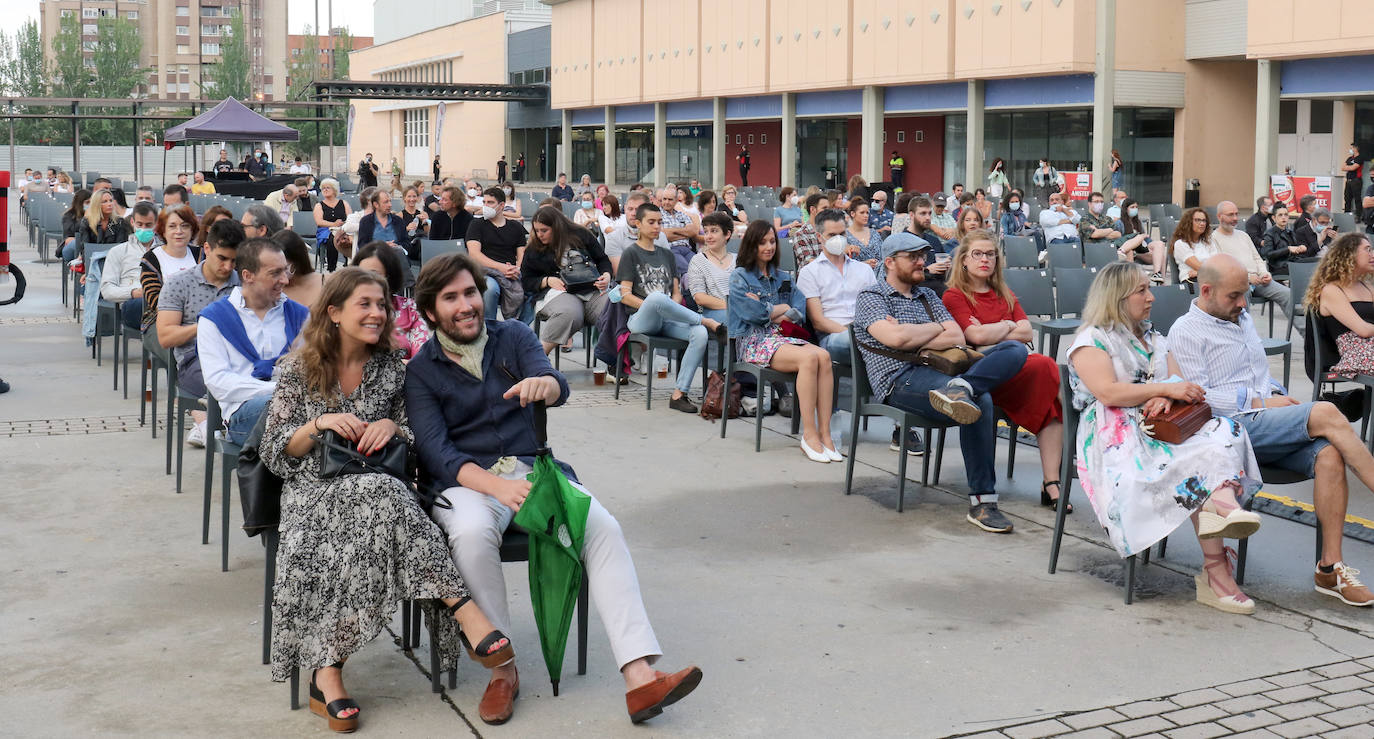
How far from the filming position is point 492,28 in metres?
78.1

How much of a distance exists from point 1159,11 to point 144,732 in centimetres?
3586

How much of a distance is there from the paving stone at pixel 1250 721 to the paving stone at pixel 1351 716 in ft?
0.54

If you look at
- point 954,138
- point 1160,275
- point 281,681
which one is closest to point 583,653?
point 281,681

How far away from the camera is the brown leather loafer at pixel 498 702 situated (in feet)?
14.7

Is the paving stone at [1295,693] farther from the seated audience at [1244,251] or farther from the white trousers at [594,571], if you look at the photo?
the seated audience at [1244,251]

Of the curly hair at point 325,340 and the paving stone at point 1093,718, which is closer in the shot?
the paving stone at point 1093,718

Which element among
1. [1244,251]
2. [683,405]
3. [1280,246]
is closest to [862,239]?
[683,405]

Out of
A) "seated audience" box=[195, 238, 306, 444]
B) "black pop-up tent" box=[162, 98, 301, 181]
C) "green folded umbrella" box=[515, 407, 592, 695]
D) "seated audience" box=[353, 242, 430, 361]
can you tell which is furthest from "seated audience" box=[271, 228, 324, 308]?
"black pop-up tent" box=[162, 98, 301, 181]

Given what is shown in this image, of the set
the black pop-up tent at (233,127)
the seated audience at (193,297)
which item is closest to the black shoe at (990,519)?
the seated audience at (193,297)

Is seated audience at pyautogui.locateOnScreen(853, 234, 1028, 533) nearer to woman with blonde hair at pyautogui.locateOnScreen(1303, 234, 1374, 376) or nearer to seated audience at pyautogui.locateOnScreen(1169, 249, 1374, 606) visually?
seated audience at pyautogui.locateOnScreen(1169, 249, 1374, 606)

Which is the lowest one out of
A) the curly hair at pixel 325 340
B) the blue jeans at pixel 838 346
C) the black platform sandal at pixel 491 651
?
the black platform sandal at pixel 491 651

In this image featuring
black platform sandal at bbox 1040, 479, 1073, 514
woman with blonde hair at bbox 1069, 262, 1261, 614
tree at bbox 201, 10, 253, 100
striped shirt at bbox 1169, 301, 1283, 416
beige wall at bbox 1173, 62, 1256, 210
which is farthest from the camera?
tree at bbox 201, 10, 253, 100

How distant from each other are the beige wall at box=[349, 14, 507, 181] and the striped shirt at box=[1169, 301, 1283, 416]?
217 feet

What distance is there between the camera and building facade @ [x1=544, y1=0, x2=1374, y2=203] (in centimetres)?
3316
